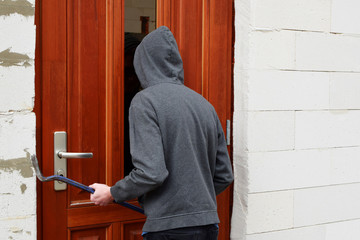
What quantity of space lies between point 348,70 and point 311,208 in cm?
85

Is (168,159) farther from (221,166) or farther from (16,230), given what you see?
(16,230)

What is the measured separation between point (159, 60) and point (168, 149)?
0.41m

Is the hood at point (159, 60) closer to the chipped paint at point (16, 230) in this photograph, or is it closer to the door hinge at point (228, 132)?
the door hinge at point (228, 132)

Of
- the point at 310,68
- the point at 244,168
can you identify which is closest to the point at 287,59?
the point at 310,68

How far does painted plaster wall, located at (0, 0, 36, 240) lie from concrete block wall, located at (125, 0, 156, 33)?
1.59ft

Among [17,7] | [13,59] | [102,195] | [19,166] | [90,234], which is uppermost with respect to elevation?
[17,7]

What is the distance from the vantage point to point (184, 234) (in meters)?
1.78

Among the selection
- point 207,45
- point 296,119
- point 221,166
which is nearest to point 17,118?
point 221,166

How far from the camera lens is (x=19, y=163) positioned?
1.89 meters

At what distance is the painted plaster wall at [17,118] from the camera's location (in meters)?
1.86

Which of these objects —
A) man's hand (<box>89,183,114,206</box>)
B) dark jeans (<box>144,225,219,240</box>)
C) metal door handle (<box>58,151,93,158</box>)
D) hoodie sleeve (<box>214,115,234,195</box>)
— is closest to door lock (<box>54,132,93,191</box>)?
metal door handle (<box>58,151,93,158</box>)

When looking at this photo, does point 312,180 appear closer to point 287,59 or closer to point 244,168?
point 244,168

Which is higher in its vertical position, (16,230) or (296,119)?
(296,119)

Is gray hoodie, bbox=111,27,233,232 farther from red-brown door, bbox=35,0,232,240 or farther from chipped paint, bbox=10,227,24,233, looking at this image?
chipped paint, bbox=10,227,24,233
